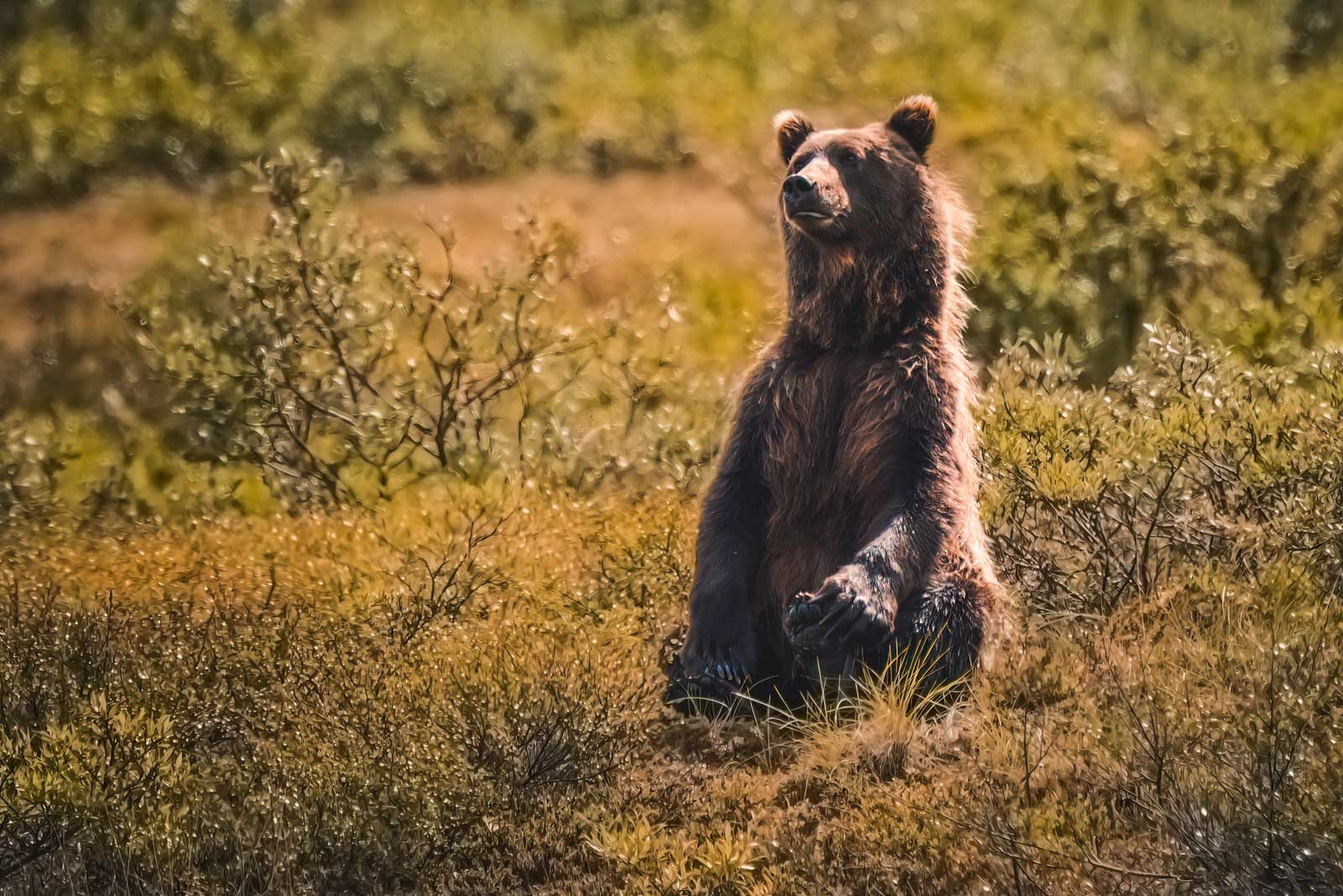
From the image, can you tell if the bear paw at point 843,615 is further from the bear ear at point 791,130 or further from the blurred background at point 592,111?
the blurred background at point 592,111

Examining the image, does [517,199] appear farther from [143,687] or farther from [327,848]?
[327,848]

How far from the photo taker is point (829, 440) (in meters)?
5.45

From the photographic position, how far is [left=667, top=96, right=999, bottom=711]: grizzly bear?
17.1ft

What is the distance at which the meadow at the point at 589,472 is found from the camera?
4.56 m

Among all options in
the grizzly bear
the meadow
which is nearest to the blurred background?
the meadow

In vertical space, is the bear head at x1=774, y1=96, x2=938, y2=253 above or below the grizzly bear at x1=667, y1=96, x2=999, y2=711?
above

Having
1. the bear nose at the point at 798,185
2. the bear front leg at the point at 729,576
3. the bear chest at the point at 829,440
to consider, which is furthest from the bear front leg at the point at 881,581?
the bear nose at the point at 798,185

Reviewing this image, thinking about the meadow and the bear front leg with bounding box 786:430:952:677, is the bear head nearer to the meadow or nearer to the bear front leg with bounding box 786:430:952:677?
the bear front leg with bounding box 786:430:952:677

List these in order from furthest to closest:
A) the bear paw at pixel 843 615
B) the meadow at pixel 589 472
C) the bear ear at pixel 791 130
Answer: the bear ear at pixel 791 130 → the bear paw at pixel 843 615 → the meadow at pixel 589 472

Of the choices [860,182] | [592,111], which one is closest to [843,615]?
[860,182]

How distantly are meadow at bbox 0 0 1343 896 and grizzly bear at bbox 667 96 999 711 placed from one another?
246mm

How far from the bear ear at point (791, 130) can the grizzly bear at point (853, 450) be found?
0.77ft

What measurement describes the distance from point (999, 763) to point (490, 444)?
4.94 m

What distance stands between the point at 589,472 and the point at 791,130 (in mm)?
3050
